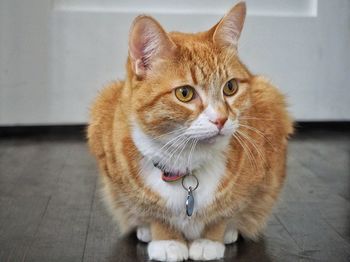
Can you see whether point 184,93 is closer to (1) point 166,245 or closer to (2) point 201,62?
(2) point 201,62

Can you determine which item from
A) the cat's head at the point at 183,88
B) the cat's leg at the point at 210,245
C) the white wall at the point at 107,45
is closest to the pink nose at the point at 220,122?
the cat's head at the point at 183,88

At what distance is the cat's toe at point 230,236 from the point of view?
148 centimetres

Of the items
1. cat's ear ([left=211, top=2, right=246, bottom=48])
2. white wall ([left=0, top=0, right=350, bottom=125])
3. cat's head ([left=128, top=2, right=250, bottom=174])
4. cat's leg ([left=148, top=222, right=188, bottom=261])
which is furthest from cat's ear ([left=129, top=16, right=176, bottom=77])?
white wall ([left=0, top=0, right=350, bottom=125])

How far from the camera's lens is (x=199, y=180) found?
1333mm

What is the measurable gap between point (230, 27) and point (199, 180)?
0.34m

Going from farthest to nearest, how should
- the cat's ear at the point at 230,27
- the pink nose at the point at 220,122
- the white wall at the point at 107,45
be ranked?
A: the white wall at the point at 107,45 < the cat's ear at the point at 230,27 < the pink nose at the point at 220,122

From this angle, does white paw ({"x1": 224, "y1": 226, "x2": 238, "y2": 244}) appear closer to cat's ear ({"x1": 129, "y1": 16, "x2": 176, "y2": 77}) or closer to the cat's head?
the cat's head

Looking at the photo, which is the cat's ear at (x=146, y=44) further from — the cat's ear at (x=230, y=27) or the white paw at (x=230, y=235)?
the white paw at (x=230, y=235)

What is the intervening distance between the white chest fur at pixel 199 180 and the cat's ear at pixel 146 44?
138 mm

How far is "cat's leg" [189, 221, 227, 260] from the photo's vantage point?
4.48 ft

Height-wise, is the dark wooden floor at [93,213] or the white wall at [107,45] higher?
the white wall at [107,45]

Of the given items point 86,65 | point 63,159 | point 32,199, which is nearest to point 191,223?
point 32,199

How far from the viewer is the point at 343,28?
2816 millimetres

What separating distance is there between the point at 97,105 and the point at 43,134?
4.48 ft
